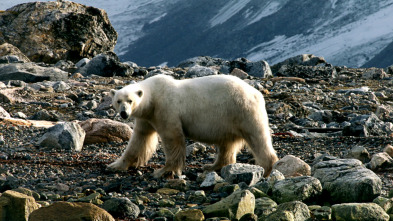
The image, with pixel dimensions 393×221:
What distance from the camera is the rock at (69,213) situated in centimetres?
358

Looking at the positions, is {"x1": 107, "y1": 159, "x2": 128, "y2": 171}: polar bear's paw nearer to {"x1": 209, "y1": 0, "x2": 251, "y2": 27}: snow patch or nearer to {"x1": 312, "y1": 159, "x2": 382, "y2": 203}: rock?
{"x1": 312, "y1": 159, "x2": 382, "y2": 203}: rock

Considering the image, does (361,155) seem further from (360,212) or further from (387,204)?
(360,212)

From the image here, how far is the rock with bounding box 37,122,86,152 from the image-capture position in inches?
296

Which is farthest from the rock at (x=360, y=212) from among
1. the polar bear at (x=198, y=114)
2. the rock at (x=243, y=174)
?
the polar bear at (x=198, y=114)

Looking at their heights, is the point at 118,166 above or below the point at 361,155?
above

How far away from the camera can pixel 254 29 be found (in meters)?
140

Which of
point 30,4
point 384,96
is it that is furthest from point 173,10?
point 384,96

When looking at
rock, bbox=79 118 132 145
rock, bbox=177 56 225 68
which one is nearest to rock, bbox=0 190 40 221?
rock, bbox=79 118 132 145

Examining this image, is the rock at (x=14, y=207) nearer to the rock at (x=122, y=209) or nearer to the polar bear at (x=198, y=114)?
the rock at (x=122, y=209)

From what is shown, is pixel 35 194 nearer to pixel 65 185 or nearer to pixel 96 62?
pixel 65 185

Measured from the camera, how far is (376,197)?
4.66m

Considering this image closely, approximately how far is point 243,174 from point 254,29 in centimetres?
13779

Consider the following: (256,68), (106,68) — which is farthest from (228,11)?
(106,68)

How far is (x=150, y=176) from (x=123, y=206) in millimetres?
2215
